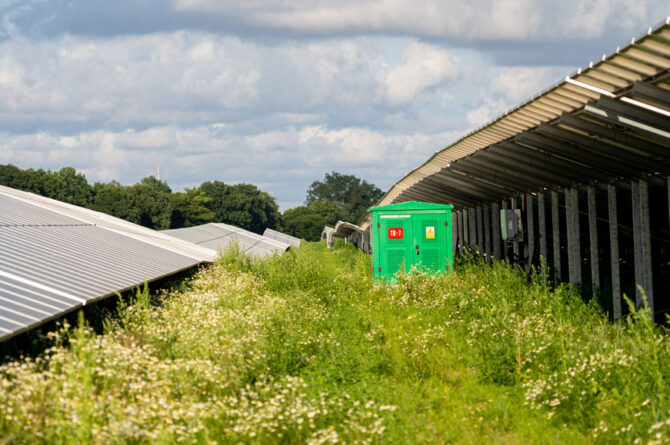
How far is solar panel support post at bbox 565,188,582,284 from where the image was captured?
556 inches

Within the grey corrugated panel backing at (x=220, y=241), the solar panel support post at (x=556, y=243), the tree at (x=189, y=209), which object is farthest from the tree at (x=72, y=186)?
the solar panel support post at (x=556, y=243)

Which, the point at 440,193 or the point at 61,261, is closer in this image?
the point at 61,261

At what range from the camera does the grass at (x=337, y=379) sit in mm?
5992

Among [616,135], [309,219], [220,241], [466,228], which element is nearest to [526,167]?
[616,135]

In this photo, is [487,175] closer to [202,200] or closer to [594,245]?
[594,245]

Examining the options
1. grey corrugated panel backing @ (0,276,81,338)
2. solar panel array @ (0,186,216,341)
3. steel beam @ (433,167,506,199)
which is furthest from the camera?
steel beam @ (433,167,506,199)

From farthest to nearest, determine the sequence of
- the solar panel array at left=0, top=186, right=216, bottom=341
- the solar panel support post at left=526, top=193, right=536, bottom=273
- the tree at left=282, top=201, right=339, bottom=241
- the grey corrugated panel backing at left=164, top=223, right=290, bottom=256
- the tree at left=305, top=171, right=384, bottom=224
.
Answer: the tree at left=305, top=171, right=384, bottom=224 → the tree at left=282, top=201, right=339, bottom=241 → the grey corrugated panel backing at left=164, top=223, right=290, bottom=256 → the solar panel support post at left=526, top=193, right=536, bottom=273 → the solar panel array at left=0, top=186, right=216, bottom=341

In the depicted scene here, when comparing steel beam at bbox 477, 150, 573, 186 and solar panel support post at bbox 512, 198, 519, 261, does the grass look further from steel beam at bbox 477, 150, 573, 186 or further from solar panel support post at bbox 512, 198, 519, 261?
solar panel support post at bbox 512, 198, 519, 261

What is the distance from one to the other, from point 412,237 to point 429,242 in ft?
1.30

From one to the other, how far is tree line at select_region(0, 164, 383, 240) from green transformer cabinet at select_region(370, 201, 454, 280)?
281 feet

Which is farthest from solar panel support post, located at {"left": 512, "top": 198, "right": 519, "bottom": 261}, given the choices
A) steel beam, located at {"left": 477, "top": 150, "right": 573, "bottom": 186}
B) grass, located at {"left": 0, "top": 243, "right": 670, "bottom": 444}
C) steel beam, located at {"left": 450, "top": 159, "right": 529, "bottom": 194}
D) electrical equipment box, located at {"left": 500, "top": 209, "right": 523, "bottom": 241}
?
grass, located at {"left": 0, "top": 243, "right": 670, "bottom": 444}

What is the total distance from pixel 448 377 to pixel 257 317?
2816mm

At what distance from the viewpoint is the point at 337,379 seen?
27.9 feet

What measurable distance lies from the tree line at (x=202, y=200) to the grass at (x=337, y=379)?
9152 cm
